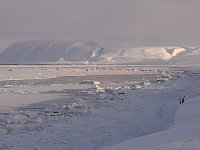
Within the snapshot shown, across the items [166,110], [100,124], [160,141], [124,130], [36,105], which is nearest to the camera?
[160,141]

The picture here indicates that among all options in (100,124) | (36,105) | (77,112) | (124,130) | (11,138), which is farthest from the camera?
(36,105)

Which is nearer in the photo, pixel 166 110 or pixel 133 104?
pixel 166 110

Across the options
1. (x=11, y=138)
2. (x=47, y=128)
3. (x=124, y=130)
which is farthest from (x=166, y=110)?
(x=11, y=138)

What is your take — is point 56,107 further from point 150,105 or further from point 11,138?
point 11,138

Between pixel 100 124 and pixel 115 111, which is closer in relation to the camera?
pixel 100 124

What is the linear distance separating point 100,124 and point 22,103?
21.5 ft

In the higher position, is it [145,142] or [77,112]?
[145,142]

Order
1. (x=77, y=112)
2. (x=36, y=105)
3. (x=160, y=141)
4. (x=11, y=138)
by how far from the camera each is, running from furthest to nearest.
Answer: (x=36, y=105)
(x=77, y=112)
(x=11, y=138)
(x=160, y=141)

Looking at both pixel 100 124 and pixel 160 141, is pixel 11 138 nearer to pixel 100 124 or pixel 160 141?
pixel 100 124

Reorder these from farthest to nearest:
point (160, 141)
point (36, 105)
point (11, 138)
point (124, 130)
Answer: point (36, 105) → point (124, 130) → point (11, 138) → point (160, 141)

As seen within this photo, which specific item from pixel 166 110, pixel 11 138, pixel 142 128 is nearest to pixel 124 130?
pixel 142 128

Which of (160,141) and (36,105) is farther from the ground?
(160,141)

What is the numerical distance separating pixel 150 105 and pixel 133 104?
0.76 meters

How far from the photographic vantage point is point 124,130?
40.3 feet
